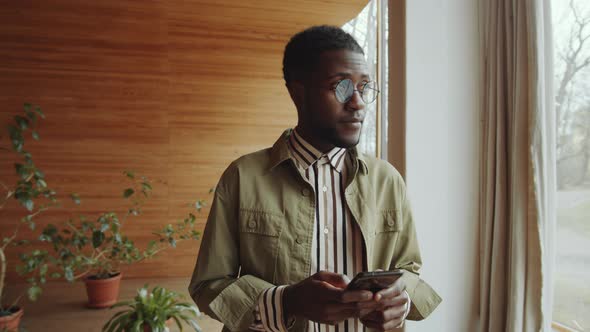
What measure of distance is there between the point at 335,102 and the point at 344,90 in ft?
0.14

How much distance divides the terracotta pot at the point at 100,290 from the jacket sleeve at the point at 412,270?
324cm

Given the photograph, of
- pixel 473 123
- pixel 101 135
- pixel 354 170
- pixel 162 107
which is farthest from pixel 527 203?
pixel 101 135

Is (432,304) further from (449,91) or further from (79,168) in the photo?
(79,168)

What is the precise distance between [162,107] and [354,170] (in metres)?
4.01

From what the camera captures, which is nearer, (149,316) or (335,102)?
(335,102)

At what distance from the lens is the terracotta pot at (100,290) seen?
353 cm

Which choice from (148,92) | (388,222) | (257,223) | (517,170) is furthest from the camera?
(148,92)

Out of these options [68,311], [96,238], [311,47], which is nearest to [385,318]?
[311,47]

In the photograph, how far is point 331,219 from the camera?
109 centimetres

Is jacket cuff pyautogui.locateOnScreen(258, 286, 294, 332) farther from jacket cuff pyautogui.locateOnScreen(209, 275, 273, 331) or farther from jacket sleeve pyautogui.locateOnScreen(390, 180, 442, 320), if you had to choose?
jacket sleeve pyautogui.locateOnScreen(390, 180, 442, 320)

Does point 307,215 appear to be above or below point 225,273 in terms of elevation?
above

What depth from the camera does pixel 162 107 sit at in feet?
15.2

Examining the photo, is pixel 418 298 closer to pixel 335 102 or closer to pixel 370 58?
pixel 335 102

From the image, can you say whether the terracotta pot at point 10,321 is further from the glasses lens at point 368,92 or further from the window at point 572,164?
the window at point 572,164
